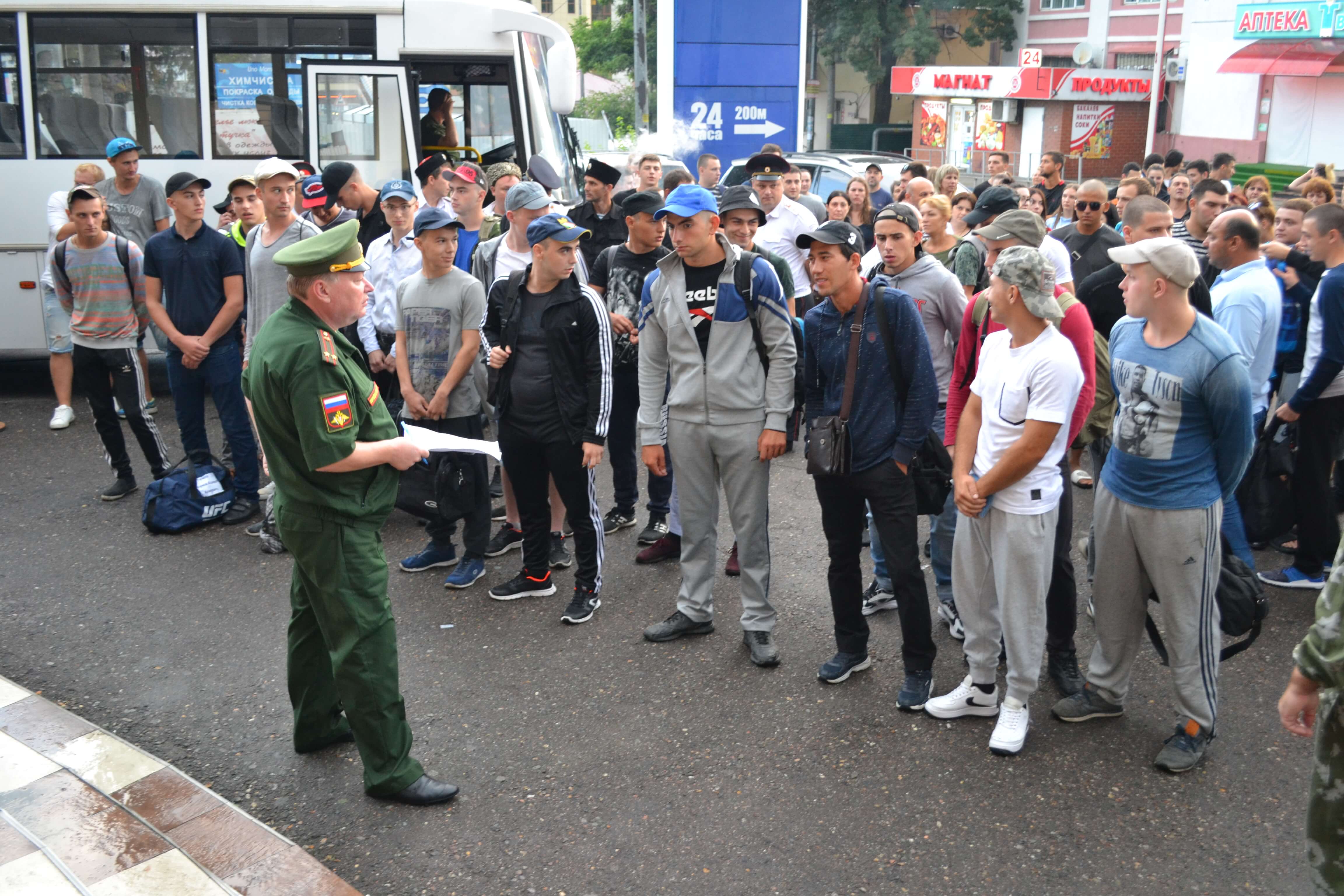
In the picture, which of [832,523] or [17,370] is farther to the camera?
[17,370]

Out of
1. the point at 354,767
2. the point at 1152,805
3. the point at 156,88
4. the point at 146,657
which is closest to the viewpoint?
the point at 1152,805

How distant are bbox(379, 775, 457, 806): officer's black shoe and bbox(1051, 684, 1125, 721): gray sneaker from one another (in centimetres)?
242

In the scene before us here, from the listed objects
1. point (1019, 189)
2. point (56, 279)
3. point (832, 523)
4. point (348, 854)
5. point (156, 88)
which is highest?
point (156, 88)

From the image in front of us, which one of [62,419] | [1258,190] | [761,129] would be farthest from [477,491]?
[761,129]

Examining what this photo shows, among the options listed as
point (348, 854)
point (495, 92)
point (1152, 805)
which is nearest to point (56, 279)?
point (495, 92)

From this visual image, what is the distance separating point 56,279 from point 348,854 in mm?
5460

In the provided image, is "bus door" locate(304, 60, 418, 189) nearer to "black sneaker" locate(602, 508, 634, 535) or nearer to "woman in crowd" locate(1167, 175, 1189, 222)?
"black sneaker" locate(602, 508, 634, 535)

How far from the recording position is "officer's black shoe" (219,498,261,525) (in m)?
7.02

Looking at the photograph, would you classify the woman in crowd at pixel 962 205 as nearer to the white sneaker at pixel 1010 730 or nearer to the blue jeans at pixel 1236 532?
the blue jeans at pixel 1236 532

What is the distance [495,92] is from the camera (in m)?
10.5

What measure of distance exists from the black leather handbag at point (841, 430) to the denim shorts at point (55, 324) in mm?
6914

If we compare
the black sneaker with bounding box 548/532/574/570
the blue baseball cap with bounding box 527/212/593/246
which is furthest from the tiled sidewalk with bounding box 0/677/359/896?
the blue baseball cap with bounding box 527/212/593/246

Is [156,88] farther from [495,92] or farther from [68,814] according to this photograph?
[68,814]

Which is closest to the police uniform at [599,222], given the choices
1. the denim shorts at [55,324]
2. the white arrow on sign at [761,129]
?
the denim shorts at [55,324]
